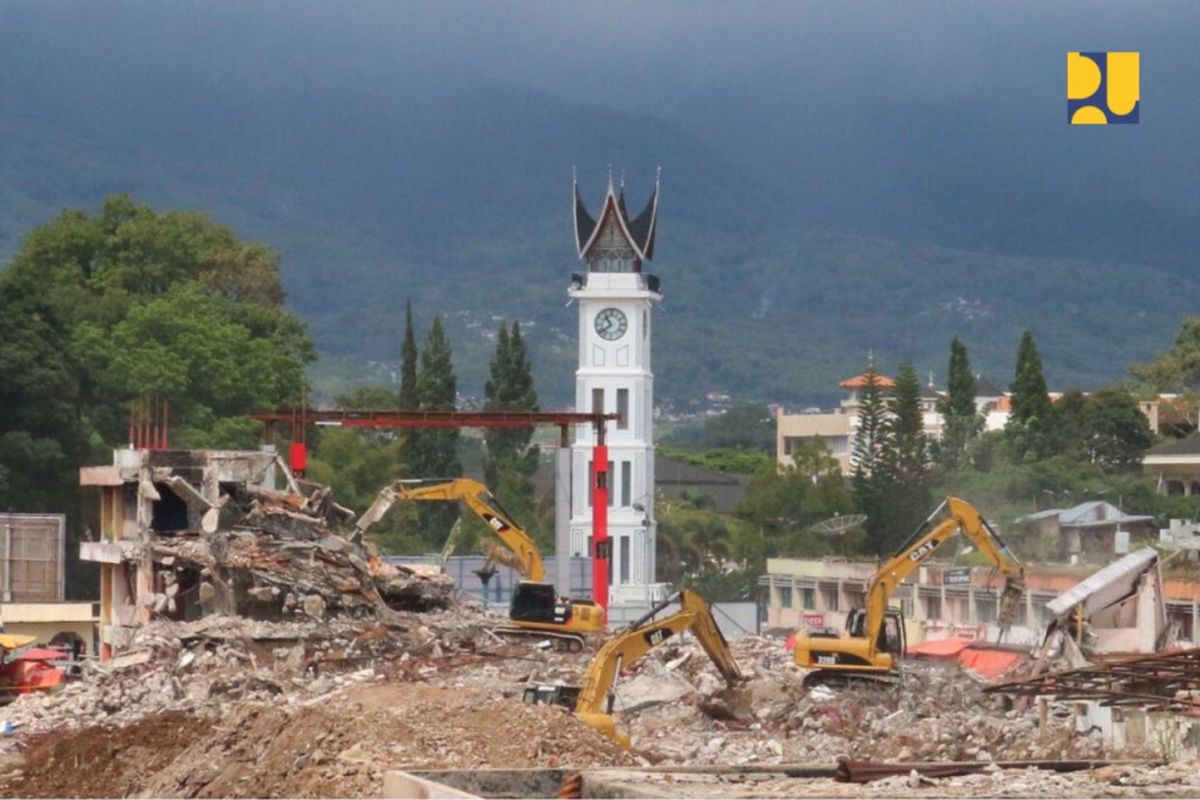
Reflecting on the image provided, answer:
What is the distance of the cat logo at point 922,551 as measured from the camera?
4297cm

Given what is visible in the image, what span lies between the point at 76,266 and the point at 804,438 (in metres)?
63.3

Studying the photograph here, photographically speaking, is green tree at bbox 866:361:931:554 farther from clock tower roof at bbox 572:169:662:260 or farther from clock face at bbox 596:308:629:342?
clock tower roof at bbox 572:169:662:260

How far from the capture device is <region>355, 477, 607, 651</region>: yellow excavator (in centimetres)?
4553

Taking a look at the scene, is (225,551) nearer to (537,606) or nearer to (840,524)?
(537,606)

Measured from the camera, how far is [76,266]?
93875 mm

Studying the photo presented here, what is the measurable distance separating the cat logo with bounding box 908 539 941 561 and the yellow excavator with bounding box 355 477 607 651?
5.70m

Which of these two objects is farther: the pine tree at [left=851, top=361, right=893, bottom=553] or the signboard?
the pine tree at [left=851, top=361, right=893, bottom=553]

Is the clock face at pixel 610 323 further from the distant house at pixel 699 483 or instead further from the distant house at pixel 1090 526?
the distant house at pixel 1090 526

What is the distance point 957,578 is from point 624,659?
3319cm

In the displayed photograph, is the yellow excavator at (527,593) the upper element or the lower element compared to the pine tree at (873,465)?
lower

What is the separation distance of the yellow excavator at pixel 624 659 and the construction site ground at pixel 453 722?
59 cm

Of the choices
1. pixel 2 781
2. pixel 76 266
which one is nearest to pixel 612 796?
pixel 2 781

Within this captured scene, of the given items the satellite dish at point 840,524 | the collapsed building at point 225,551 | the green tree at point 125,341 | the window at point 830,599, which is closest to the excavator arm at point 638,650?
the collapsed building at point 225,551

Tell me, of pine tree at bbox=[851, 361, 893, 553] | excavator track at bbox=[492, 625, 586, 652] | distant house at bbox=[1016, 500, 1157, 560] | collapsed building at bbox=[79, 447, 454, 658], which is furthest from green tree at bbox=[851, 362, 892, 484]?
excavator track at bbox=[492, 625, 586, 652]
